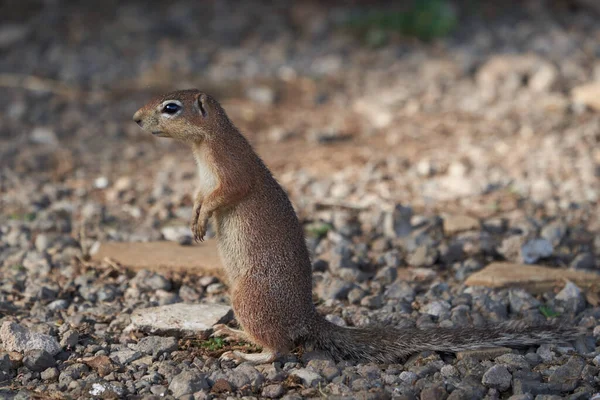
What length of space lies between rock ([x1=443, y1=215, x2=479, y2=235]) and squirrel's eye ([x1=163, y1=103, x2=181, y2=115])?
2467 mm

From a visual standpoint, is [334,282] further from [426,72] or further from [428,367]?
[426,72]

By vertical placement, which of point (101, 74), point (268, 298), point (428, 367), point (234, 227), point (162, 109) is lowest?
point (428, 367)

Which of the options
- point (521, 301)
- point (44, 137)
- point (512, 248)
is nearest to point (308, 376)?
point (521, 301)

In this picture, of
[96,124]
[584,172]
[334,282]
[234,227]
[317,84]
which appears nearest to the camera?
[234,227]

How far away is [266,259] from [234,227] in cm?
28

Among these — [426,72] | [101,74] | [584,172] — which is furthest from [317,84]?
[584,172]

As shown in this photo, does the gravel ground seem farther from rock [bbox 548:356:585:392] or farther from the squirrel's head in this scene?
the squirrel's head

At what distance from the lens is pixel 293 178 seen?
7434 millimetres

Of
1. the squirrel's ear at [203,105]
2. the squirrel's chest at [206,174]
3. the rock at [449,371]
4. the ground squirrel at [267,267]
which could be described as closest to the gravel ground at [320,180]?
the rock at [449,371]

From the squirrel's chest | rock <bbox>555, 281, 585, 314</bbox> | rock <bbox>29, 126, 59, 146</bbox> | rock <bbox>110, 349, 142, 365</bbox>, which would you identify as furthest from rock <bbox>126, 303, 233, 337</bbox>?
rock <bbox>29, 126, 59, 146</bbox>

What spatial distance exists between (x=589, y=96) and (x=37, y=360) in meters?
6.59

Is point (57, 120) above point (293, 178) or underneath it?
above

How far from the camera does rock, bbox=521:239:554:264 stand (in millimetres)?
5793

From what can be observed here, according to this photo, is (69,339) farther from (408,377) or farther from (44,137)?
(44,137)
